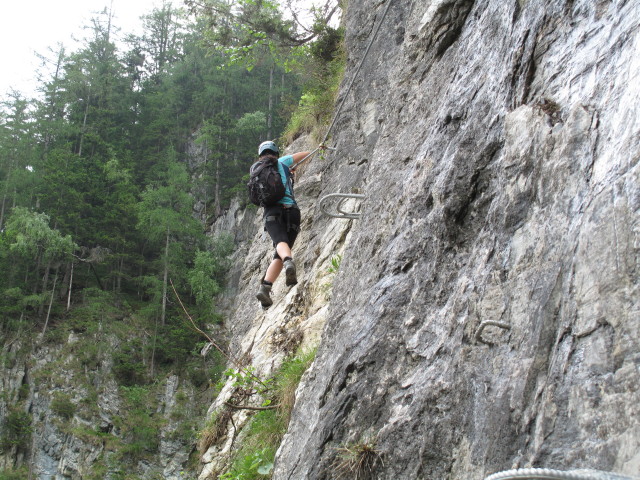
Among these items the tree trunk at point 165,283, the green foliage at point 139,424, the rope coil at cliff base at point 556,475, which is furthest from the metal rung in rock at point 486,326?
the tree trunk at point 165,283

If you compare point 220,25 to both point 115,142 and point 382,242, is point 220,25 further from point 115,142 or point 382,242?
point 115,142

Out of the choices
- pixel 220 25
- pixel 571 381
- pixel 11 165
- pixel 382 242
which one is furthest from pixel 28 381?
pixel 571 381

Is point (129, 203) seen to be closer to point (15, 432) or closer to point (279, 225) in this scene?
point (15, 432)

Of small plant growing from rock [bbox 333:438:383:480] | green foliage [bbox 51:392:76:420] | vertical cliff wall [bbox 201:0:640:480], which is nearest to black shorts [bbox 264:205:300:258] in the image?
vertical cliff wall [bbox 201:0:640:480]

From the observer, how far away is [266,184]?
20.1 feet

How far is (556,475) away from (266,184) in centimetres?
487

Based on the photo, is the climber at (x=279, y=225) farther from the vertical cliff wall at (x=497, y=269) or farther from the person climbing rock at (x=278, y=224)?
the vertical cliff wall at (x=497, y=269)

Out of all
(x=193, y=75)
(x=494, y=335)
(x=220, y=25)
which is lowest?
(x=494, y=335)

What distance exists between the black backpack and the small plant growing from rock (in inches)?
141

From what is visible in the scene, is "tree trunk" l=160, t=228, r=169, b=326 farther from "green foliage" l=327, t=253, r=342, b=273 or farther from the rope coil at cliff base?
the rope coil at cliff base

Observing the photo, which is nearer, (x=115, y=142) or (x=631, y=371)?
(x=631, y=371)

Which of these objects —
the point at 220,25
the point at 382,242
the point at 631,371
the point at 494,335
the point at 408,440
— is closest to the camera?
the point at 631,371

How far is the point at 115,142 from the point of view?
34.0 metres

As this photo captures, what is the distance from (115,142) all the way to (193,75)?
26.5 ft
